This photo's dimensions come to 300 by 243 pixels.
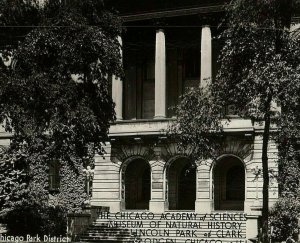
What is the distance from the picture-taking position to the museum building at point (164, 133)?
37656 millimetres

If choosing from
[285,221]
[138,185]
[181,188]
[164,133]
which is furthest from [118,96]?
[285,221]

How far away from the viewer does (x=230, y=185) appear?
4044 cm

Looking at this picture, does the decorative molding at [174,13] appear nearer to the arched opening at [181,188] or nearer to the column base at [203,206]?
the arched opening at [181,188]

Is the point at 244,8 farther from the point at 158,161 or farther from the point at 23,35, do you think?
the point at 158,161

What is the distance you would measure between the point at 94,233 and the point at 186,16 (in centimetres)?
1365

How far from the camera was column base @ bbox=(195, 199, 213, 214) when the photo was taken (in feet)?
122

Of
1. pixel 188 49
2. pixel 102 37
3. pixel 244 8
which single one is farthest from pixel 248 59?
pixel 188 49

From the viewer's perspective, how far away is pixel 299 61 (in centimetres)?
2200

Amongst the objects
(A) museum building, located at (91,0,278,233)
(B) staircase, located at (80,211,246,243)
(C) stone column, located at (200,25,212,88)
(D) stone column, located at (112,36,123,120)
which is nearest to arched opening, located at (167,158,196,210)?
(A) museum building, located at (91,0,278,233)

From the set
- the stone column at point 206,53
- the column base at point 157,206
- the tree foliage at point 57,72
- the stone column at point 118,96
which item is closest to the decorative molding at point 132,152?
the stone column at point 118,96

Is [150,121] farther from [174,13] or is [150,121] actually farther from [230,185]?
[174,13]

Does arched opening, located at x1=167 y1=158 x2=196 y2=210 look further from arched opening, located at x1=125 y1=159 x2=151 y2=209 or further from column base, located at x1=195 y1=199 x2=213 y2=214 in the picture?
column base, located at x1=195 y1=199 x2=213 y2=214

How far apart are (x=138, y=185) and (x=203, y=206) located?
6.07m

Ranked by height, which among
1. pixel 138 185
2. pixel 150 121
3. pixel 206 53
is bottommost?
pixel 138 185
